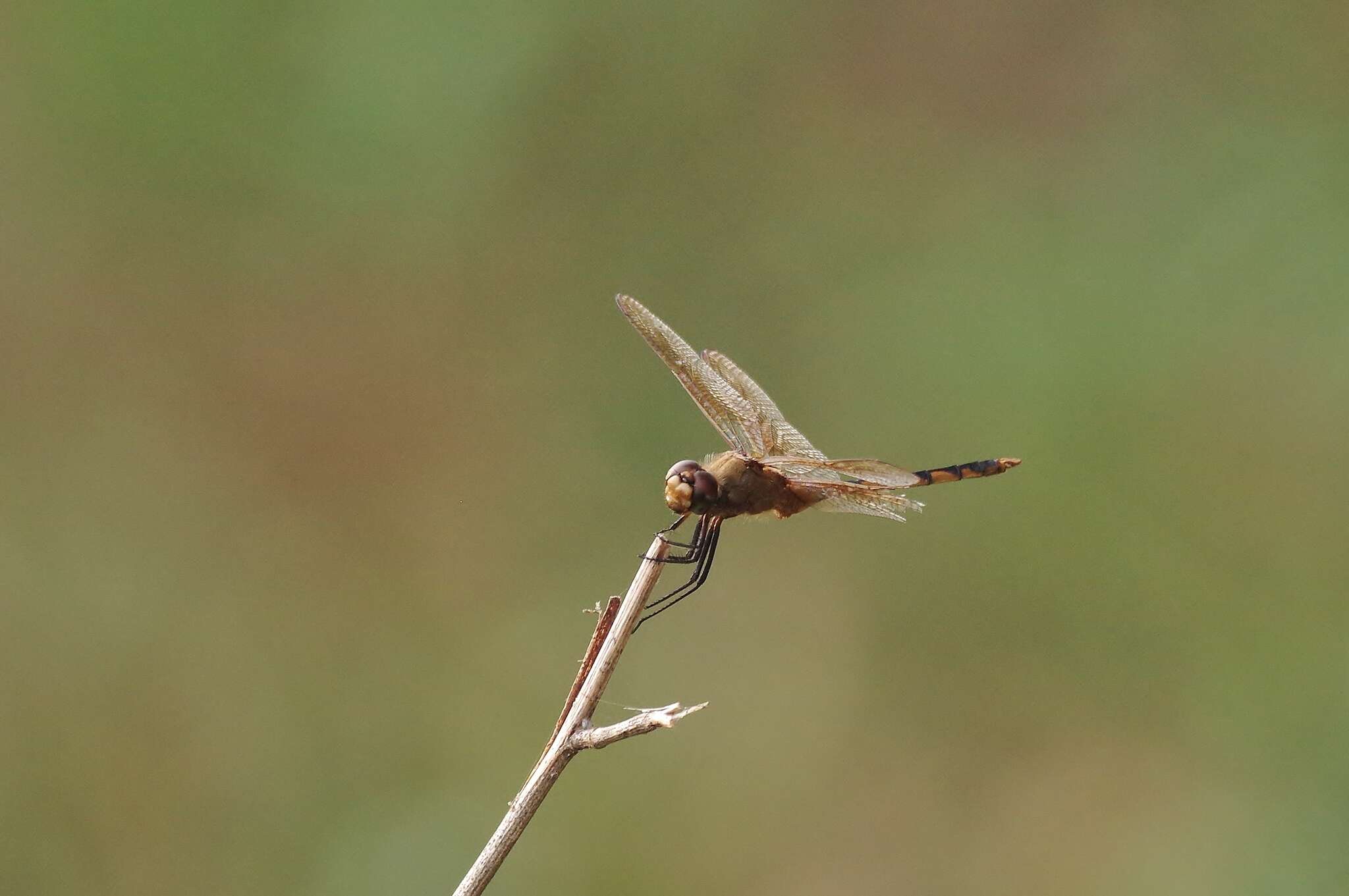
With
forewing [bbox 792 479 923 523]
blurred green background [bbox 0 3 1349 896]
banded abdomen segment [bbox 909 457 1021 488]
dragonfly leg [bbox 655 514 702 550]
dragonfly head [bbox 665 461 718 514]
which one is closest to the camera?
dragonfly leg [bbox 655 514 702 550]

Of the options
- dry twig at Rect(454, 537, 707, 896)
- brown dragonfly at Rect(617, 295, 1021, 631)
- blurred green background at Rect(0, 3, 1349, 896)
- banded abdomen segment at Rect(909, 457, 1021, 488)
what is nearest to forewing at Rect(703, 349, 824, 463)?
brown dragonfly at Rect(617, 295, 1021, 631)

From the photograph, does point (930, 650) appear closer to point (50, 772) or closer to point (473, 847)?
point (473, 847)

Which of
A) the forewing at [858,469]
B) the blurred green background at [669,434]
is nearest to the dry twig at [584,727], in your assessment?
the forewing at [858,469]

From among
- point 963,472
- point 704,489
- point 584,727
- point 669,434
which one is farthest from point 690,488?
point 669,434

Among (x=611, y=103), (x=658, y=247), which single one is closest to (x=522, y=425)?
(x=658, y=247)

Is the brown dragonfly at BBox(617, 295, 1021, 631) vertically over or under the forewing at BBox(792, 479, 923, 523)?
over

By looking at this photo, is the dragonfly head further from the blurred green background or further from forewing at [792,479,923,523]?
the blurred green background

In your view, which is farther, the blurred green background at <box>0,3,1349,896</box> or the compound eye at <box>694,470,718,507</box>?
the blurred green background at <box>0,3,1349,896</box>

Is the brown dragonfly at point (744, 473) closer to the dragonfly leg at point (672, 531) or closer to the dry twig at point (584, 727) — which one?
the dragonfly leg at point (672, 531)
